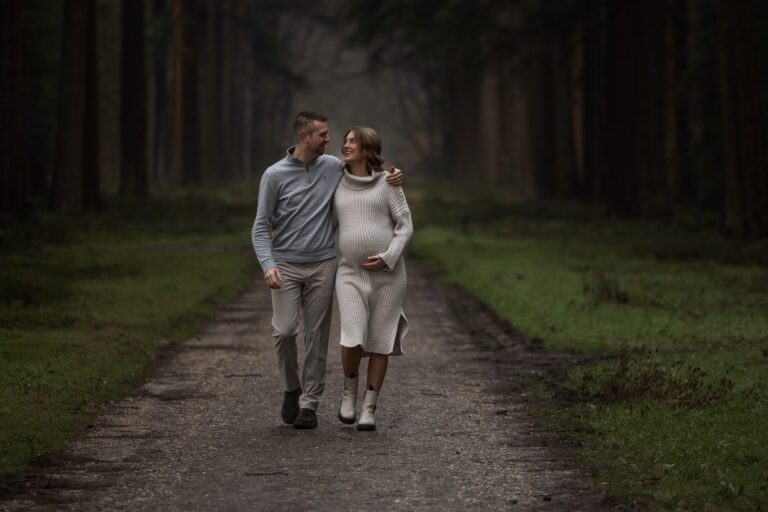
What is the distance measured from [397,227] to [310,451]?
1.61 meters

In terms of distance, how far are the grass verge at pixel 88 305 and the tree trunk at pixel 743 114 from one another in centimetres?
857

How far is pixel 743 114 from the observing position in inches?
991

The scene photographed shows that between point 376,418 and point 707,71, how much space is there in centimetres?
2551

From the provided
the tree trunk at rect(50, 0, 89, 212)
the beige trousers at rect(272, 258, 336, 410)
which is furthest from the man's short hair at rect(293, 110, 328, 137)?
the tree trunk at rect(50, 0, 89, 212)

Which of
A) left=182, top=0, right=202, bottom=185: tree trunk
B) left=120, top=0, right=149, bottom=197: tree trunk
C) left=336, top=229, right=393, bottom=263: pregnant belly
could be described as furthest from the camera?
left=182, top=0, right=202, bottom=185: tree trunk

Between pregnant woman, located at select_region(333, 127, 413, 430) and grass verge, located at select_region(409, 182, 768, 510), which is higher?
pregnant woman, located at select_region(333, 127, 413, 430)

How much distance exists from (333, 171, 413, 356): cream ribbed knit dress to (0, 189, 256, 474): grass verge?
1.92 m

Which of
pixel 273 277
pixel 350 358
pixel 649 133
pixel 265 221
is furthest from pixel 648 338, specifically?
pixel 649 133

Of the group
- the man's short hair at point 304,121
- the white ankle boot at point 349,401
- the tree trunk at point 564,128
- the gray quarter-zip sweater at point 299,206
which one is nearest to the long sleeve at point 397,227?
the gray quarter-zip sweater at point 299,206

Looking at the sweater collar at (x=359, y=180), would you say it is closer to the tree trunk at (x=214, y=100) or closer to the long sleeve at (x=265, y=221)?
the long sleeve at (x=265, y=221)

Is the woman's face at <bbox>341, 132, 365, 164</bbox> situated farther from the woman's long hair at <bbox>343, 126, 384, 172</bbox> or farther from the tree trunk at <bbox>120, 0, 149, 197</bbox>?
the tree trunk at <bbox>120, 0, 149, 197</bbox>

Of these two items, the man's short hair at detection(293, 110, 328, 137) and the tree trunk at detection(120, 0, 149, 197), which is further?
the tree trunk at detection(120, 0, 149, 197)

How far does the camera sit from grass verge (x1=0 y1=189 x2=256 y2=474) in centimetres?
1009

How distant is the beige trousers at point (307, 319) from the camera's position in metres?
9.54
